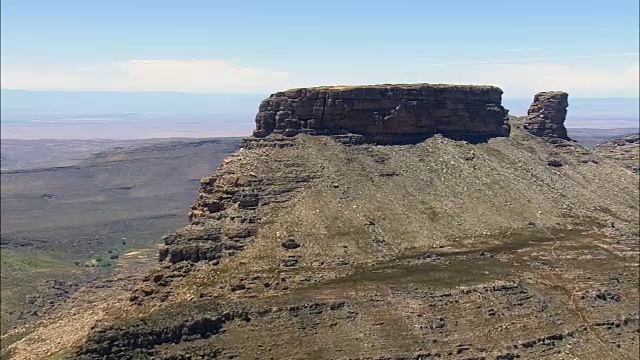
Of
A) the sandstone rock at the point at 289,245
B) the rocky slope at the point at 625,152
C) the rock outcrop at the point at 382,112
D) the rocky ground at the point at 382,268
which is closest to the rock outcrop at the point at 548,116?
the rocky slope at the point at 625,152

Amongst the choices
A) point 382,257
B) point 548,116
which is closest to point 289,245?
point 382,257

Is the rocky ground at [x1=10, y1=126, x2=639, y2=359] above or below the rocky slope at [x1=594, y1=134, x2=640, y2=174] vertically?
below

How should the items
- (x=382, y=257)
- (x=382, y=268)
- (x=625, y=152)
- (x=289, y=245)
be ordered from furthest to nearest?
(x=625, y=152), (x=382, y=257), (x=289, y=245), (x=382, y=268)

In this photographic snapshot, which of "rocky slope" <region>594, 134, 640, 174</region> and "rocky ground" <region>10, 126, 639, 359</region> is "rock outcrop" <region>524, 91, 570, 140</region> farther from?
"rocky ground" <region>10, 126, 639, 359</region>

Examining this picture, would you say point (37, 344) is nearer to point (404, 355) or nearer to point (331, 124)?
point (404, 355)

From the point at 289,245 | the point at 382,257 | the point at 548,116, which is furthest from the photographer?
the point at 548,116

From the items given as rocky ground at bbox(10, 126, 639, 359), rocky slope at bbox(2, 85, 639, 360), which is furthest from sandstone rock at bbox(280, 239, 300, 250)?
rocky ground at bbox(10, 126, 639, 359)

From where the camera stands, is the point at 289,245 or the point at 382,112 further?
the point at 382,112

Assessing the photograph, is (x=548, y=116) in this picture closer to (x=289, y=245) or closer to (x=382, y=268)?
(x=382, y=268)
